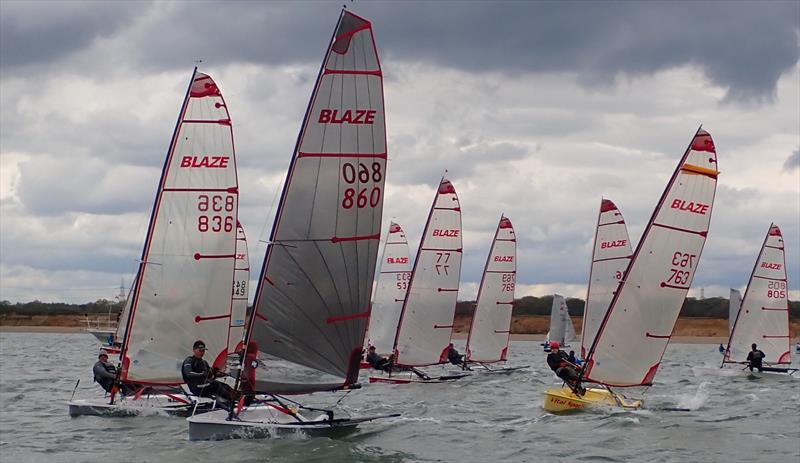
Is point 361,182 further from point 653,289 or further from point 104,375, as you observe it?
point 653,289

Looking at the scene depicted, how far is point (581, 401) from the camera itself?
87.0ft

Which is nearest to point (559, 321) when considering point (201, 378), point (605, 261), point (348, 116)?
point (605, 261)

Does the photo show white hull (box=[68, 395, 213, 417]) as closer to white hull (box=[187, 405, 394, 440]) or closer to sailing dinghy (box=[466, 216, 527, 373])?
white hull (box=[187, 405, 394, 440])

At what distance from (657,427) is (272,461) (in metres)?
9.99

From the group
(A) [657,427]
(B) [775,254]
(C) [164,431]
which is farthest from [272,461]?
(B) [775,254]

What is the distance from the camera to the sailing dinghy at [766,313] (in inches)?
1806

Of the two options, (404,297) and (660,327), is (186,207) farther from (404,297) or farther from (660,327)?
(404,297)

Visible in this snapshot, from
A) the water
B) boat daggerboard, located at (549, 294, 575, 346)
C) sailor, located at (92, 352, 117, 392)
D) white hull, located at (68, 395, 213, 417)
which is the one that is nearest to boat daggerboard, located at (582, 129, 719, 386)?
the water

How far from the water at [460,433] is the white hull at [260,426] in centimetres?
17

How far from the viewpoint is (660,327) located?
27.5 metres

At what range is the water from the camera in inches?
776

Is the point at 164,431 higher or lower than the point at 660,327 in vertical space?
lower

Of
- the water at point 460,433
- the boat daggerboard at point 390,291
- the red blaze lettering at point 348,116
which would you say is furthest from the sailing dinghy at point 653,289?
the boat daggerboard at point 390,291

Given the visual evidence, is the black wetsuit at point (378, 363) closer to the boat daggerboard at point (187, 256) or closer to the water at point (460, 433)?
the water at point (460, 433)
